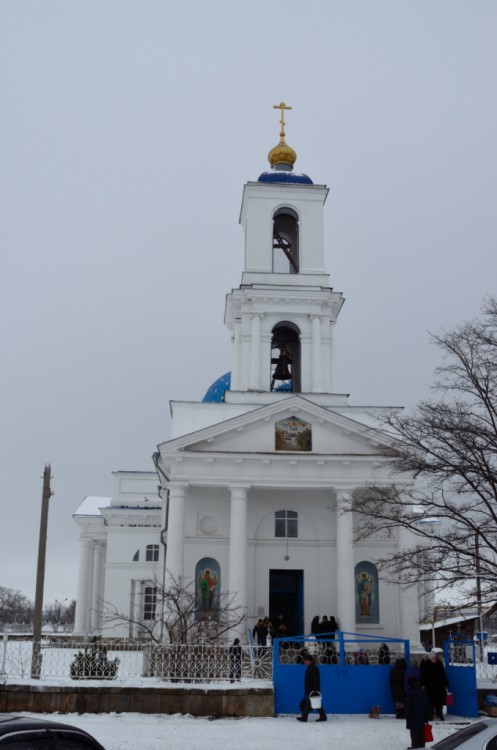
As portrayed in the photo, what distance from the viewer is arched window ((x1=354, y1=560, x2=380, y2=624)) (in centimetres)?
2612

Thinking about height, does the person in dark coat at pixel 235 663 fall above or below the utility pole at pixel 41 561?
below

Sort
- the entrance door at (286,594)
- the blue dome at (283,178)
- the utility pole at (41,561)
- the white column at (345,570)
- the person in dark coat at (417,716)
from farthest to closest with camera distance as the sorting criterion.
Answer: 1. the blue dome at (283,178)
2. the entrance door at (286,594)
3. the white column at (345,570)
4. the utility pole at (41,561)
5. the person in dark coat at (417,716)

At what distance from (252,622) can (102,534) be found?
59.8ft

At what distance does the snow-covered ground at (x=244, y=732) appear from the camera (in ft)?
40.3

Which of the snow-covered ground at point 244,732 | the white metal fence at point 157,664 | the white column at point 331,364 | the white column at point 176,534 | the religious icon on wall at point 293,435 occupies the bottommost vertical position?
the snow-covered ground at point 244,732

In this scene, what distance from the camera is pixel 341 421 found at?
26.0m

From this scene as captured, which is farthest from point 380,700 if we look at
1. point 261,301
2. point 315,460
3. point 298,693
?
point 261,301

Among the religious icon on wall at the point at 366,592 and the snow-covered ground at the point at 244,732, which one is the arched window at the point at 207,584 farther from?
the snow-covered ground at the point at 244,732

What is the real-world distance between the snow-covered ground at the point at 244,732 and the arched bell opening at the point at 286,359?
17.0 meters

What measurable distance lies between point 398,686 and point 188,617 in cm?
655

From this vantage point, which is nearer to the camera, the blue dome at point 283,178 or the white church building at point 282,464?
the white church building at point 282,464

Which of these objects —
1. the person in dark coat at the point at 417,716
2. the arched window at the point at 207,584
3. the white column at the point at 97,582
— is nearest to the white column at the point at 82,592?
the white column at the point at 97,582

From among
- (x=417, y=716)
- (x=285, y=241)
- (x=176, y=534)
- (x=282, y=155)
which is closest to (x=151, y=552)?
(x=176, y=534)

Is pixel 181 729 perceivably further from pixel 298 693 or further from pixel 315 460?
pixel 315 460
